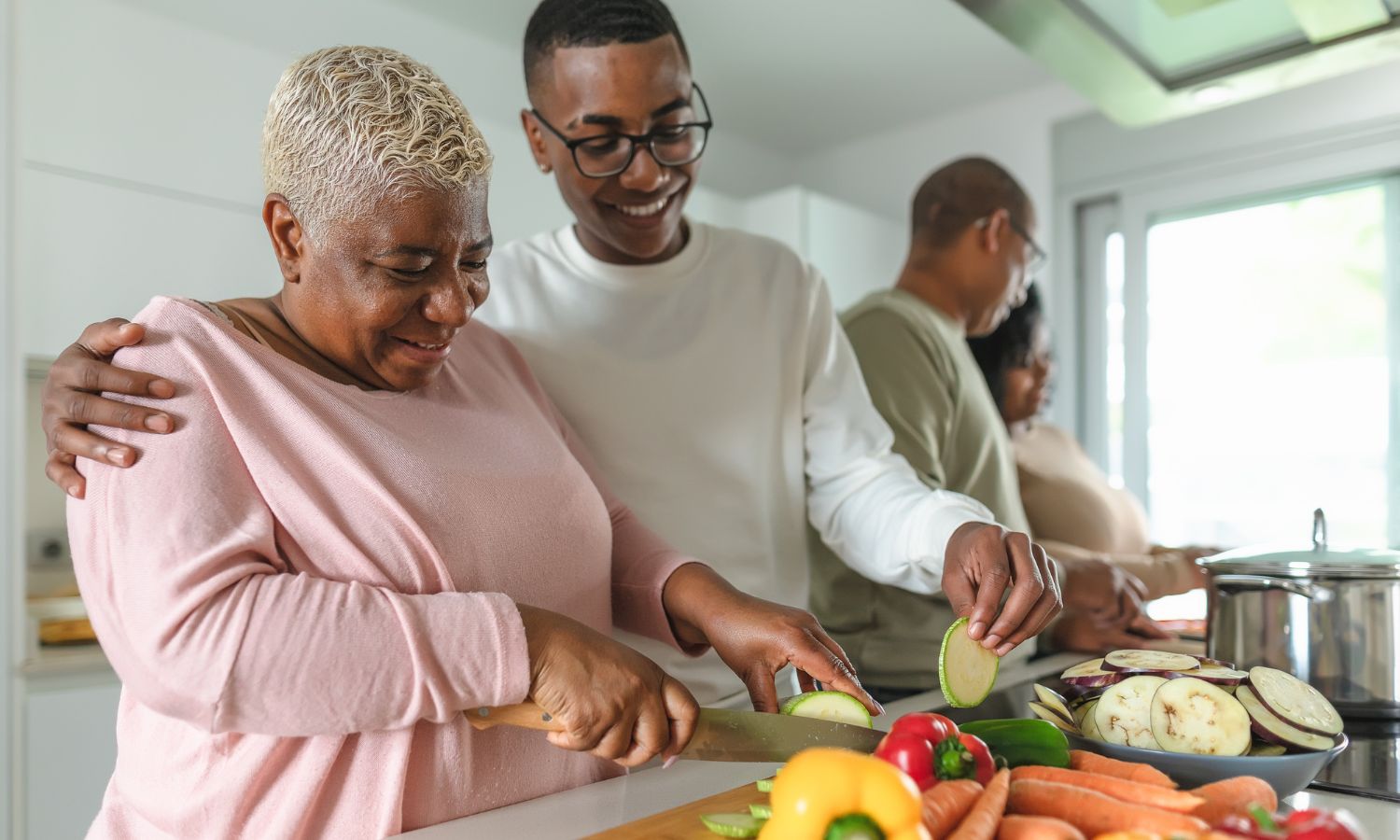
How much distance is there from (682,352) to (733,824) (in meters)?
0.68

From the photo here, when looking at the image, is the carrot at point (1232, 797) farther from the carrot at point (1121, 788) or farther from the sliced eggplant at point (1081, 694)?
the sliced eggplant at point (1081, 694)

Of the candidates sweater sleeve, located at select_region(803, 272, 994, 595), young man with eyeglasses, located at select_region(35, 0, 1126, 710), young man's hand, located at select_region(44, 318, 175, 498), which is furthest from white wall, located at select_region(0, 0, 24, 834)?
sweater sleeve, located at select_region(803, 272, 994, 595)

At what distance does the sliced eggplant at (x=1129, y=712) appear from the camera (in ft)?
2.77

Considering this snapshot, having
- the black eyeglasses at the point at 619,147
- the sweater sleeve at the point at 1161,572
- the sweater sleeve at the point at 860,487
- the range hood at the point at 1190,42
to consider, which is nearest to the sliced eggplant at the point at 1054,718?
the sweater sleeve at the point at 860,487

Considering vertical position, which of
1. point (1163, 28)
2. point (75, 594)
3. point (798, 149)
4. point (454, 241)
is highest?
point (798, 149)

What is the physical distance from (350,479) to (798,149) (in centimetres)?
371

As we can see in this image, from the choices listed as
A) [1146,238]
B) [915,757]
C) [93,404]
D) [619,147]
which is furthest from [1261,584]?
[1146,238]

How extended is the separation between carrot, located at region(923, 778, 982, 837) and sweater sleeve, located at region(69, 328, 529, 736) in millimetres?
281

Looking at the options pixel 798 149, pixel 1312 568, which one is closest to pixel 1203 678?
pixel 1312 568

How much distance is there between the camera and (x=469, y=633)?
70 centimetres

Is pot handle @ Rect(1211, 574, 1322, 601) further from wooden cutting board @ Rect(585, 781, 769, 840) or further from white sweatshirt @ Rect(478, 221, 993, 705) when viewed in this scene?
wooden cutting board @ Rect(585, 781, 769, 840)

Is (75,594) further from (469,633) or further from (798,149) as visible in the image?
(798,149)

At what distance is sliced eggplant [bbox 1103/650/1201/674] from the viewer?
904mm

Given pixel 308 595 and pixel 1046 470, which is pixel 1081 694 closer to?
pixel 308 595
